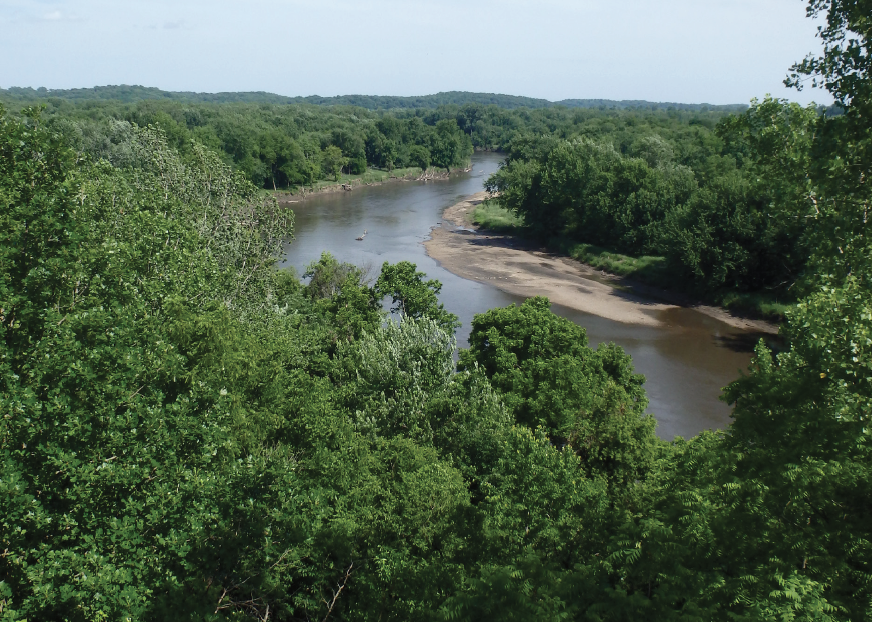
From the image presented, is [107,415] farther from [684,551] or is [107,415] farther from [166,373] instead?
[684,551]

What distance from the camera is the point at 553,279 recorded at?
198 ft

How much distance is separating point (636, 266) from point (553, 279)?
8.43 m

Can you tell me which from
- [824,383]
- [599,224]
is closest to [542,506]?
[824,383]

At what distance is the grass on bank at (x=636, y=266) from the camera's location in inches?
1961

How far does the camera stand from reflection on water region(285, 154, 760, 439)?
35.7 m

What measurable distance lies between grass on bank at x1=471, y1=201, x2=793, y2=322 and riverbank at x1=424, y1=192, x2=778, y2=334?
867mm

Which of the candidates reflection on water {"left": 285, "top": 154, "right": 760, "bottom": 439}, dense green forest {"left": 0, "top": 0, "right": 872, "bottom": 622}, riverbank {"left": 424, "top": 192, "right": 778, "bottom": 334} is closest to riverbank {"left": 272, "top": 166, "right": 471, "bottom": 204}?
reflection on water {"left": 285, "top": 154, "right": 760, "bottom": 439}

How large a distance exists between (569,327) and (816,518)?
15.7 metres

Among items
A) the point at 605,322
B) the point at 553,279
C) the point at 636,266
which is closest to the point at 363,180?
the point at 553,279

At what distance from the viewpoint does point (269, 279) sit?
2838 centimetres

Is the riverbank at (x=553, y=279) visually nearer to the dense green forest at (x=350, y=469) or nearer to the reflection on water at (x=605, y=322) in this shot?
the reflection on water at (x=605, y=322)

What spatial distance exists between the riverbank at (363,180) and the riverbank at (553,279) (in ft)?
105

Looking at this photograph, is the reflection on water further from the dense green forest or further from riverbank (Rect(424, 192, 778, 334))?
the dense green forest

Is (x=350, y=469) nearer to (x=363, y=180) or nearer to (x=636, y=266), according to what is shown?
(x=636, y=266)
